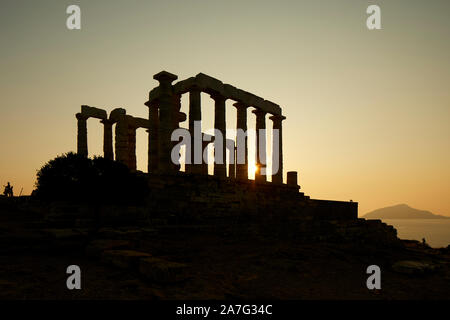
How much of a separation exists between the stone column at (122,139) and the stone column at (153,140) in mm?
2631

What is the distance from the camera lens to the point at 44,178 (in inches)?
573

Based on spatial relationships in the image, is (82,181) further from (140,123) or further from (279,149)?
(279,149)

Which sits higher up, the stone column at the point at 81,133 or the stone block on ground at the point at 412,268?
the stone column at the point at 81,133

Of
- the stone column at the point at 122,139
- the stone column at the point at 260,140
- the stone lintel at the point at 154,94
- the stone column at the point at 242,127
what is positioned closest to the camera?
the stone lintel at the point at 154,94

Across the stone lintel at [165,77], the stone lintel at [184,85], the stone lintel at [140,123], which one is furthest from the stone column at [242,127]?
the stone lintel at [140,123]

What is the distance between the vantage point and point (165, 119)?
23281 mm

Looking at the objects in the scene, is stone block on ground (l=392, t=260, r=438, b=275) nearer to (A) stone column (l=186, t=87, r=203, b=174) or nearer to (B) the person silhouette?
(A) stone column (l=186, t=87, r=203, b=174)

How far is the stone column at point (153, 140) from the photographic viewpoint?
2662cm

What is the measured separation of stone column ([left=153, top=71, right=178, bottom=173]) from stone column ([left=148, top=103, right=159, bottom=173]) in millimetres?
3420

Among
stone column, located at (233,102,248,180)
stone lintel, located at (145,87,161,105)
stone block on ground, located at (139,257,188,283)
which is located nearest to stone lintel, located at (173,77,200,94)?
stone lintel, located at (145,87,161,105)

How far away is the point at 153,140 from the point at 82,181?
13019mm

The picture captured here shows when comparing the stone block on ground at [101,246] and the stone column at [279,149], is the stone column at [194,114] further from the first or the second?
the stone block on ground at [101,246]

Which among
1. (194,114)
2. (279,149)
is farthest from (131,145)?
(279,149)
